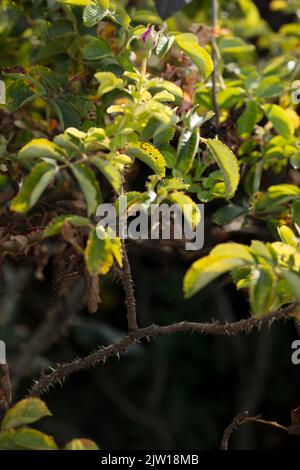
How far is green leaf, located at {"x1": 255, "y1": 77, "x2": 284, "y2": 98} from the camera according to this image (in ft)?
4.50

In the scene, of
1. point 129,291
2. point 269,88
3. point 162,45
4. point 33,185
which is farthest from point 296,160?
point 33,185

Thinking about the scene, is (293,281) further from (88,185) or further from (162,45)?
(162,45)

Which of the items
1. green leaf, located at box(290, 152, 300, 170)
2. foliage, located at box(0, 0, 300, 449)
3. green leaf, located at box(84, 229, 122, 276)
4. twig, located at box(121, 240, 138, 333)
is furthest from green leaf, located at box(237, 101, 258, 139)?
green leaf, located at box(84, 229, 122, 276)

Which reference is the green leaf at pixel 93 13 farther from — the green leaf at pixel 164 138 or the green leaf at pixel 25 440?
the green leaf at pixel 25 440

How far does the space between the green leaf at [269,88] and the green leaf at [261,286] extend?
57 cm

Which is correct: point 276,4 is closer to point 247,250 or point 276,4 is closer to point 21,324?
point 247,250

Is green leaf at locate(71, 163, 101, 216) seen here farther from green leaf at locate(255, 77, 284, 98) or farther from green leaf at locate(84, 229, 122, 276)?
green leaf at locate(255, 77, 284, 98)

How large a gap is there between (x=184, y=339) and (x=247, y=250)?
2.06 m

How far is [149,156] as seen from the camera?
101cm

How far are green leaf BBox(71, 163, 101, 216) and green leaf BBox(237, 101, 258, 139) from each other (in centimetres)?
51

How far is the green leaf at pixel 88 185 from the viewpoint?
2.92ft

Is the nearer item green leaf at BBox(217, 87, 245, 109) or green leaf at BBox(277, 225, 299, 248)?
green leaf at BBox(277, 225, 299, 248)
